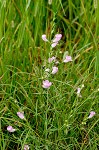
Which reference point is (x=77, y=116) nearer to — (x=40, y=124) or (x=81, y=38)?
(x=40, y=124)

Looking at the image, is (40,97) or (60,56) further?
(60,56)

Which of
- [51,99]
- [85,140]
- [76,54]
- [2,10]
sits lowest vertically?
[85,140]

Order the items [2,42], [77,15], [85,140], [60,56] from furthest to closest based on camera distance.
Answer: [77,15] → [60,56] → [2,42] → [85,140]

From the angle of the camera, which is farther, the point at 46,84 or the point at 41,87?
the point at 41,87

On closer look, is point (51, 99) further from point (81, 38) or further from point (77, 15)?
point (77, 15)

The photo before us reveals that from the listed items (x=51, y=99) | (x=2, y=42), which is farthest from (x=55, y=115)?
(x=2, y=42)

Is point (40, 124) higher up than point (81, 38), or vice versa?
point (81, 38)

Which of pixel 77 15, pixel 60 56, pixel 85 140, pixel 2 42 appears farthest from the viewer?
pixel 77 15
